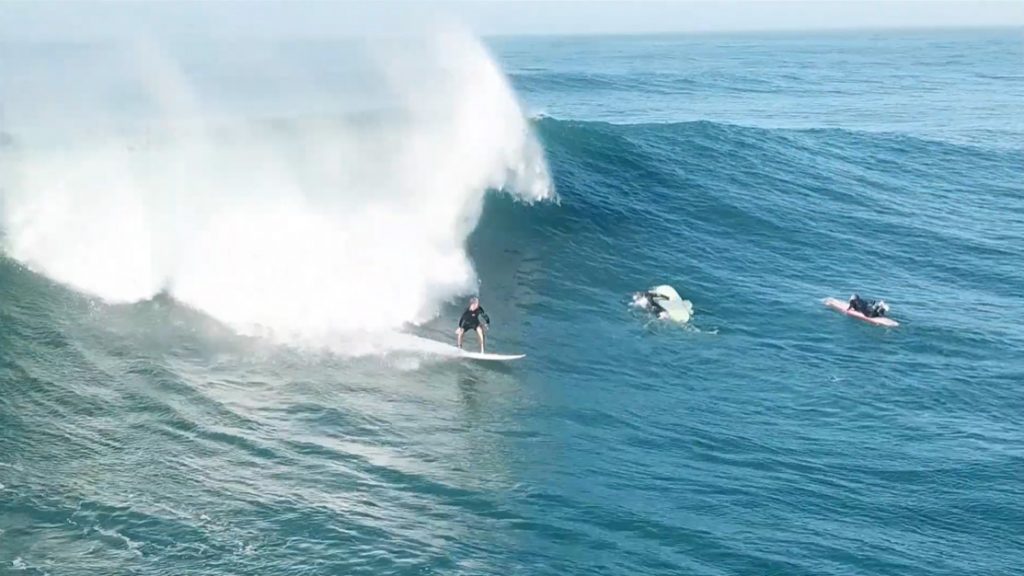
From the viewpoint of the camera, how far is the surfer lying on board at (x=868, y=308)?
27.2 meters

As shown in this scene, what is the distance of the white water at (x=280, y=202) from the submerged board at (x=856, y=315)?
34.0 ft

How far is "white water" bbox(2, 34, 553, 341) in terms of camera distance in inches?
1024

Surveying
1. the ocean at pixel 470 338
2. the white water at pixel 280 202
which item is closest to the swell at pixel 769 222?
the ocean at pixel 470 338

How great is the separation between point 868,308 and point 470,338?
11.2 metres

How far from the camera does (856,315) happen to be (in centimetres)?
2731

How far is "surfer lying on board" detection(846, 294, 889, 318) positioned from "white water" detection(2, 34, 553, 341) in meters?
10.6

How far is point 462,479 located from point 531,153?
22939 mm

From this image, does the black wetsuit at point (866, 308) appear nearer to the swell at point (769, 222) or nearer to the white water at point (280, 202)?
the swell at point (769, 222)

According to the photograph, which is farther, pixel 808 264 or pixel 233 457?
pixel 808 264

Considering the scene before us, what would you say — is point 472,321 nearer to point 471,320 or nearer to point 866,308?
point 471,320

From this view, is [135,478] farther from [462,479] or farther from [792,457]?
[792,457]

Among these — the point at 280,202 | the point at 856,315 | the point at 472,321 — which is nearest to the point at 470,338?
the point at 472,321

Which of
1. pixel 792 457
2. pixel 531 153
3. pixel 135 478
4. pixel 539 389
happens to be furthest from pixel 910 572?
pixel 531 153

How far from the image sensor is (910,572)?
14789mm
